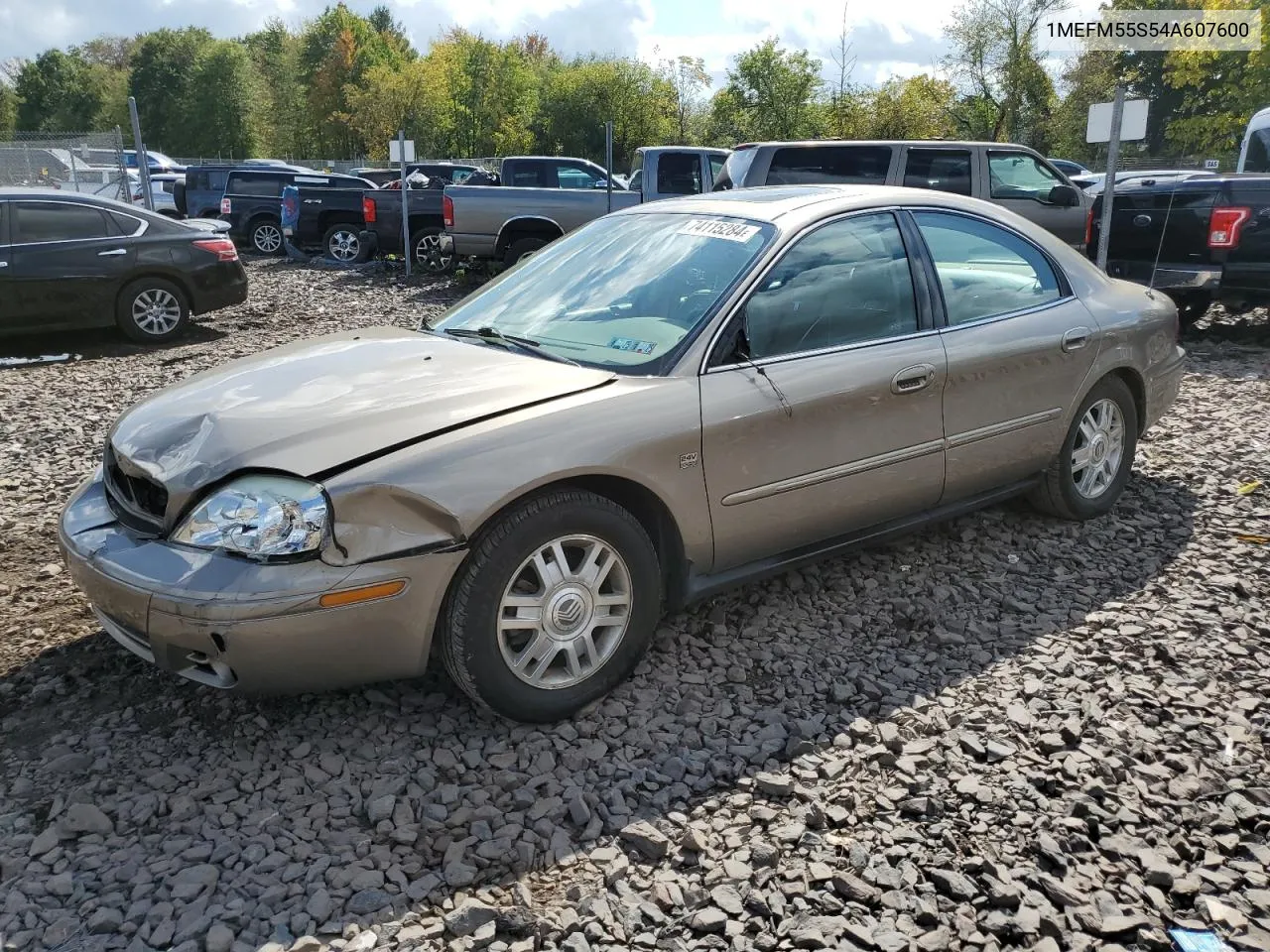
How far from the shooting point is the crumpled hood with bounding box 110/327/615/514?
9.62ft

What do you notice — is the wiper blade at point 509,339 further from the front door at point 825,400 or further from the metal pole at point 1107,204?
the metal pole at point 1107,204

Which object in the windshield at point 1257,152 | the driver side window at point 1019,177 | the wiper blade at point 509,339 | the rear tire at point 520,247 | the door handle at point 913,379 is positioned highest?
the windshield at point 1257,152

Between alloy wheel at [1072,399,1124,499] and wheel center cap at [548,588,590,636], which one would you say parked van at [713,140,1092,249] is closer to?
alloy wheel at [1072,399,1124,499]

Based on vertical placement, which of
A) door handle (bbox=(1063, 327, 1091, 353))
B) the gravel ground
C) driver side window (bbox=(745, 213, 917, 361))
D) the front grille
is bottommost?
the gravel ground

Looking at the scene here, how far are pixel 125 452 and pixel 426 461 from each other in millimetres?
1102

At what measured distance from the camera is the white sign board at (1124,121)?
10.1m

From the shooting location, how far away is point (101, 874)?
257 cm

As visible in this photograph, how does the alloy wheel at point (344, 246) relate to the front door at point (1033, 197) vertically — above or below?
below

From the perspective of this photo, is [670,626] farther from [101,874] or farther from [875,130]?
[875,130]

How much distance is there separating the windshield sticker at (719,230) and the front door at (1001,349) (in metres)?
0.82

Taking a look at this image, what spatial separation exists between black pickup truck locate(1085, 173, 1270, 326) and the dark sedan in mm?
8952

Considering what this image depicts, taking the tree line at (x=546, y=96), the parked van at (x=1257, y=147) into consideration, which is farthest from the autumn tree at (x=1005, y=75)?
the parked van at (x=1257, y=147)

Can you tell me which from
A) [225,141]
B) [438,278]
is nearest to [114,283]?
[438,278]

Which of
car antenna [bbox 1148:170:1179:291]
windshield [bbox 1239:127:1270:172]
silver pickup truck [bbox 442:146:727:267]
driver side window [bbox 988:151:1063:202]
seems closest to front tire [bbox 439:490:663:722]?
car antenna [bbox 1148:170:1179:291]
